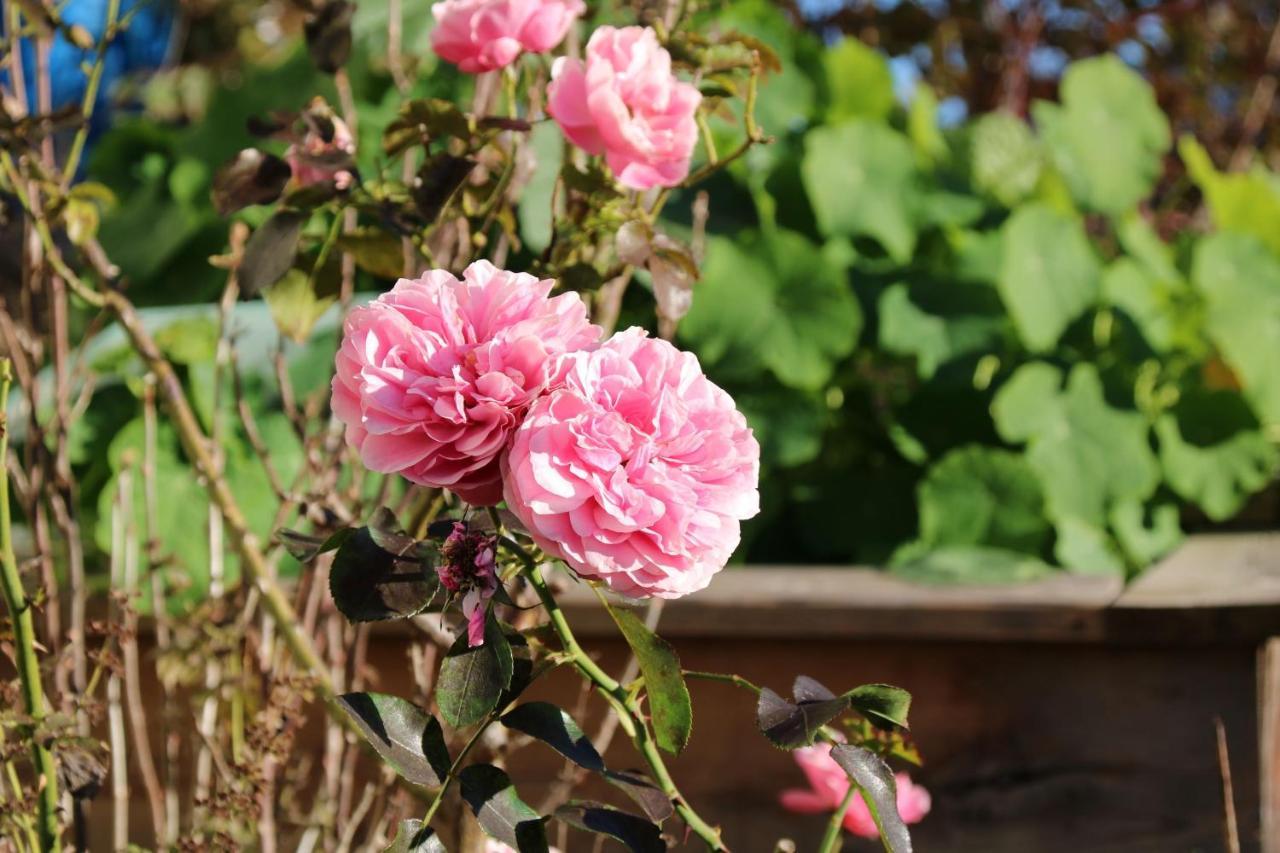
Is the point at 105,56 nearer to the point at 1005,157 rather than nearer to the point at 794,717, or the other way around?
the point at 1005,157

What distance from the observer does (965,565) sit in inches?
63.7

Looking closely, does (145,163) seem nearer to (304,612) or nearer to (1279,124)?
(304,612)

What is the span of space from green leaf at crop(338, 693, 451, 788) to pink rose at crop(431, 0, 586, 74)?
0.38 meters

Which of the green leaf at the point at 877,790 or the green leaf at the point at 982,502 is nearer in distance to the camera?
the green leaf at the point at 877,790

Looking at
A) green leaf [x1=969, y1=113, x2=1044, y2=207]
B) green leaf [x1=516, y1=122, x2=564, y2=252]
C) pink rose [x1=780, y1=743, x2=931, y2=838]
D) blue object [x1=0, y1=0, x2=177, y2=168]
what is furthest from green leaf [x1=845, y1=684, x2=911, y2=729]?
green leaf [x1=969, y1=113, x2=1044, y2=207]

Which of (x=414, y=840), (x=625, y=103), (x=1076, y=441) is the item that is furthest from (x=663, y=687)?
(x=1076, y=441)

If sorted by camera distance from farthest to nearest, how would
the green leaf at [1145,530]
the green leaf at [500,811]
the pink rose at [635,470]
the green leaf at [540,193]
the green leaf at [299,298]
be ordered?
1. the green leaf at [1145,530]
2. the green leaf at [540,193]
3. the green leaf at [299,298]
4. the green leaf at [500,811]
5. the pink rose at [635,470]

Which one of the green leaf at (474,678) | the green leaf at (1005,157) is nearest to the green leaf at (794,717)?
the green leaf at (474,678)

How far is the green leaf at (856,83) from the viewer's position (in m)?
2.08

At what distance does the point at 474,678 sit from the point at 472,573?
0.05 meters

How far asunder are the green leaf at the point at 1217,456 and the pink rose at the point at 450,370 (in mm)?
1470

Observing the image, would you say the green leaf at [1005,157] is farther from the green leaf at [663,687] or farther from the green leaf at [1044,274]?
the green leaf at [663,687]

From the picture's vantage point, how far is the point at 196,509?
63.7 inches

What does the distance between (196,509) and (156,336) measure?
0.21 meters
